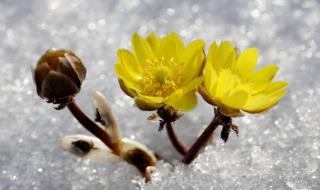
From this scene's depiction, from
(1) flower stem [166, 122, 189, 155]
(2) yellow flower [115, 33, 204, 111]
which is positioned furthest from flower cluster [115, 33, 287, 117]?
(1) flower stem [166, 122, 189, 155]

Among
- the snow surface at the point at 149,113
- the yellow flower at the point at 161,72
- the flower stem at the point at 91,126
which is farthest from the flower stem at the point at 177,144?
the yellow flower at the point at 161,72

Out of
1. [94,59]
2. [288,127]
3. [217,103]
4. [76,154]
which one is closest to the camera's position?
[217,103]

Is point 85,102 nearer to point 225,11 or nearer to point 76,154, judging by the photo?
point 76,154

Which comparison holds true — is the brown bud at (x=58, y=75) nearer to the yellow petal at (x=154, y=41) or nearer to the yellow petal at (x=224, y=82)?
the yellow petal at (x=154, y=41)

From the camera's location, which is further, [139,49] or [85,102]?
[85,102]

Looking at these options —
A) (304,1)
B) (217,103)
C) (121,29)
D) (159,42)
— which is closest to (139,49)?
(159,42)
